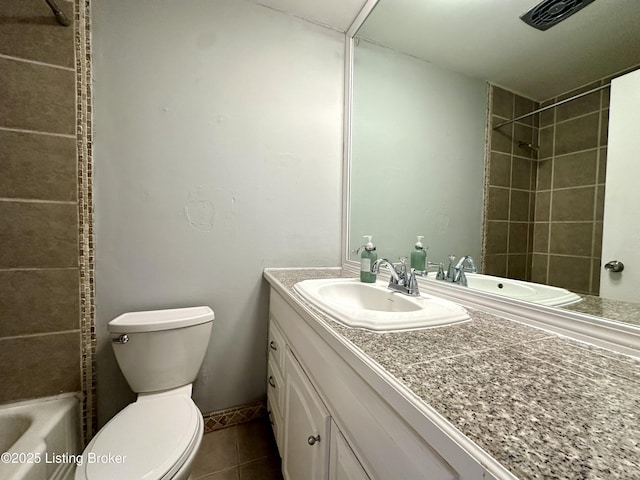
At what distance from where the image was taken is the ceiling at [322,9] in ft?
4.44

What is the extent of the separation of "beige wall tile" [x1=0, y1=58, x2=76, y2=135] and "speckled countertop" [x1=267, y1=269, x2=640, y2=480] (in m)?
1.38

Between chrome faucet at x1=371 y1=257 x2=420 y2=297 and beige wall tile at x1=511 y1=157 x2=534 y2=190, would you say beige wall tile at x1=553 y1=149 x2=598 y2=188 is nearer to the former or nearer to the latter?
beige wall tile at x1=511 y1=157 x2=534 y2=190

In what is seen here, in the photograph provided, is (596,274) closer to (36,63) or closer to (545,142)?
(545,142)

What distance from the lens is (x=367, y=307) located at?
1.08 metres

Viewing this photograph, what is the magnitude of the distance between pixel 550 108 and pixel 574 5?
0.23 m

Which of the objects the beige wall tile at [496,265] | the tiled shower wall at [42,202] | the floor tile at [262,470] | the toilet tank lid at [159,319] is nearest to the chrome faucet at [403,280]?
the beige wall tile at [496,265]

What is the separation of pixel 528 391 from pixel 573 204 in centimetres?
53

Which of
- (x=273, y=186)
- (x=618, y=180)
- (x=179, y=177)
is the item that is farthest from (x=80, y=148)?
(x=618, y=180)

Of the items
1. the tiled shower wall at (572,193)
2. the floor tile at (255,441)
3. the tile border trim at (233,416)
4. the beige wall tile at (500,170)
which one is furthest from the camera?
the tile border trim at (233,416)

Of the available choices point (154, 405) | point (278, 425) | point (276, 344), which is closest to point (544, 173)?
point (276, 344)

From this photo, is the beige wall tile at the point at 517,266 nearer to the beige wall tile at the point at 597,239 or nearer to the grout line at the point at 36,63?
the beige wall tile at the point at 597,239

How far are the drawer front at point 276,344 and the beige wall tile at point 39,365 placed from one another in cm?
84

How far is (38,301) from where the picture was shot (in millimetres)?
1052

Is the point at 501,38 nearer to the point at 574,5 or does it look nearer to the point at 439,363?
the point at 574,5
